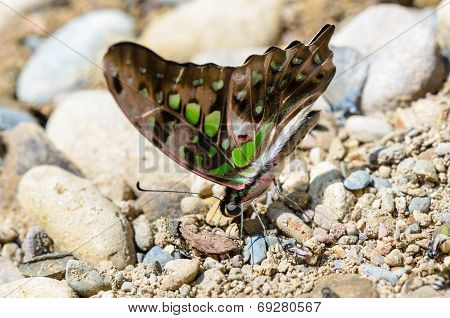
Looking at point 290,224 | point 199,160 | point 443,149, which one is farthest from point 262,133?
point 443,149

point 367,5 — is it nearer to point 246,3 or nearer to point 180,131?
point 246,3

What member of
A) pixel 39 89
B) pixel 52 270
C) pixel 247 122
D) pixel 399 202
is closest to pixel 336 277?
pixel 399 202

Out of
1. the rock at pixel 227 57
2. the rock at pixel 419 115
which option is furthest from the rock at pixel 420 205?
the rock at pixel 227 57

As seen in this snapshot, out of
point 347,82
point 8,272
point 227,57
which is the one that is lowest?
point 8,272

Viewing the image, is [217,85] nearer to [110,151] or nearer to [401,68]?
[110,151]

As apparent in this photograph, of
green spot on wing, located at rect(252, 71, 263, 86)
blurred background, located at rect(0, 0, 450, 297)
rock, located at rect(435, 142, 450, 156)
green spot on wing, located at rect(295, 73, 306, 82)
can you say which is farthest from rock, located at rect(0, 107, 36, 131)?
rock, located at rect(435, 142, 450, 156)
